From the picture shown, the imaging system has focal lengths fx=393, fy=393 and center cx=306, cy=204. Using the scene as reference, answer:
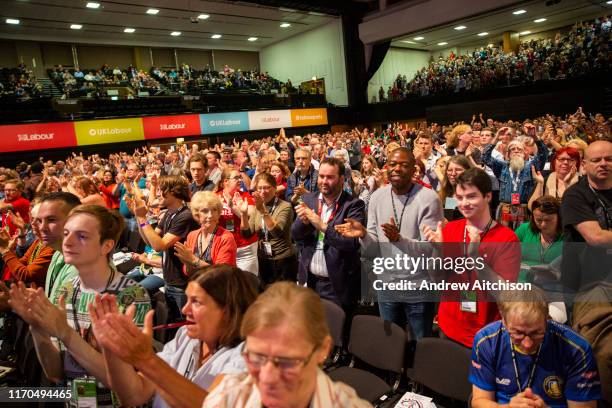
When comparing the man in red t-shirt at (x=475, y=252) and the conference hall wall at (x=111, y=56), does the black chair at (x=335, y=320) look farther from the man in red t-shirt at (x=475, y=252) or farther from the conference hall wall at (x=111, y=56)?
the conference hall wall at (x=111, y=56)

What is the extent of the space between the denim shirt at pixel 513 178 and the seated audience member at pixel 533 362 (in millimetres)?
3483

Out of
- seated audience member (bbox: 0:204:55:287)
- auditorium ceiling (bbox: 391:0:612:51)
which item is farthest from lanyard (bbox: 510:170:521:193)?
auditorium ceiling (bbox: 391:0:612:51)

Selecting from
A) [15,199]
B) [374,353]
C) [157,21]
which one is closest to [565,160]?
[374,353]

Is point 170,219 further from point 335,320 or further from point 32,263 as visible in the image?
point 335,320

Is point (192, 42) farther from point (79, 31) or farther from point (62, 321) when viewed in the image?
point (62, 321)

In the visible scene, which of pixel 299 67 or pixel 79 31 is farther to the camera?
pixel 299 67

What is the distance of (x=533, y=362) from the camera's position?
1.71 metres

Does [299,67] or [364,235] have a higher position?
[299,67]

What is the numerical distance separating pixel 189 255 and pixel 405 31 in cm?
1813

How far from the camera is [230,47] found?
943 inches

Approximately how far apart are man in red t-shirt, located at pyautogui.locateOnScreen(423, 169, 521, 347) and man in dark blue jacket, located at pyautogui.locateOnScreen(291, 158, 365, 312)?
0.71 m

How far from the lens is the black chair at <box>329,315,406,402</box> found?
2467 millimetres

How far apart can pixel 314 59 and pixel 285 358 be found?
23.0m

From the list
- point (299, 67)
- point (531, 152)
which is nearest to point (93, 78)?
point (299, 67)
